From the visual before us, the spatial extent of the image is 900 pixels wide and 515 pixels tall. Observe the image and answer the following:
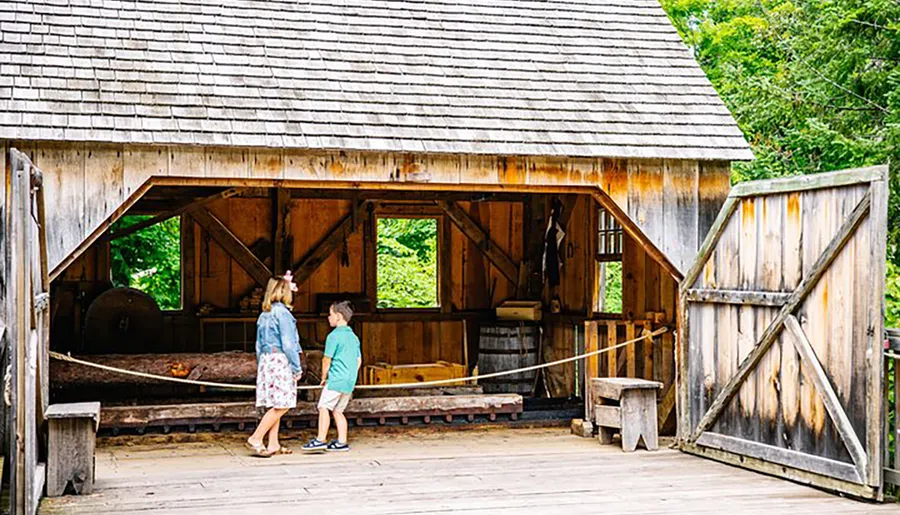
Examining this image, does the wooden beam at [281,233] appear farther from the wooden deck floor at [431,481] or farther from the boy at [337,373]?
the boy at [337,373]

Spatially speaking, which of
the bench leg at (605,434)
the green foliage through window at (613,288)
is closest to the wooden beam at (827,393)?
the bench leg at (605,434)

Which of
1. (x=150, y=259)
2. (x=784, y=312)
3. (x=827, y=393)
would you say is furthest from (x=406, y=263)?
(x=827, y=393)

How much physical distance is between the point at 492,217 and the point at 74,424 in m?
7.80

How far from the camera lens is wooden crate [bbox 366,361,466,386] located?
46.2ft

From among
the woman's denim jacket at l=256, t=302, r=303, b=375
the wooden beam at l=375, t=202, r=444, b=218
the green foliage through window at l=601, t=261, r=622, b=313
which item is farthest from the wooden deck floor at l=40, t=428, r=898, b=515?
the green foliage through window at l=601, t=261, r=622, b=313

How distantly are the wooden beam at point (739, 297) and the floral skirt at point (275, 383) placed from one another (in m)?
3.76

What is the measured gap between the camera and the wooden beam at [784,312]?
27.7ft

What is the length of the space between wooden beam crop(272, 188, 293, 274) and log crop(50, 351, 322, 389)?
1.98m

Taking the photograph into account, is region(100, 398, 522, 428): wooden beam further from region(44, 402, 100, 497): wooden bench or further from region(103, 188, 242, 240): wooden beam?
region(103, 188, 242, 240): wooden beam

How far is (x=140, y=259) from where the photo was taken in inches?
689

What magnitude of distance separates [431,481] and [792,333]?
308 centimetres

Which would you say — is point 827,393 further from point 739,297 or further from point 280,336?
point 280,336

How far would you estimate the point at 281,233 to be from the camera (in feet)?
47.6

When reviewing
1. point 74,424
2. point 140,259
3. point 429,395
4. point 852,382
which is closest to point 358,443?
point 429,395
